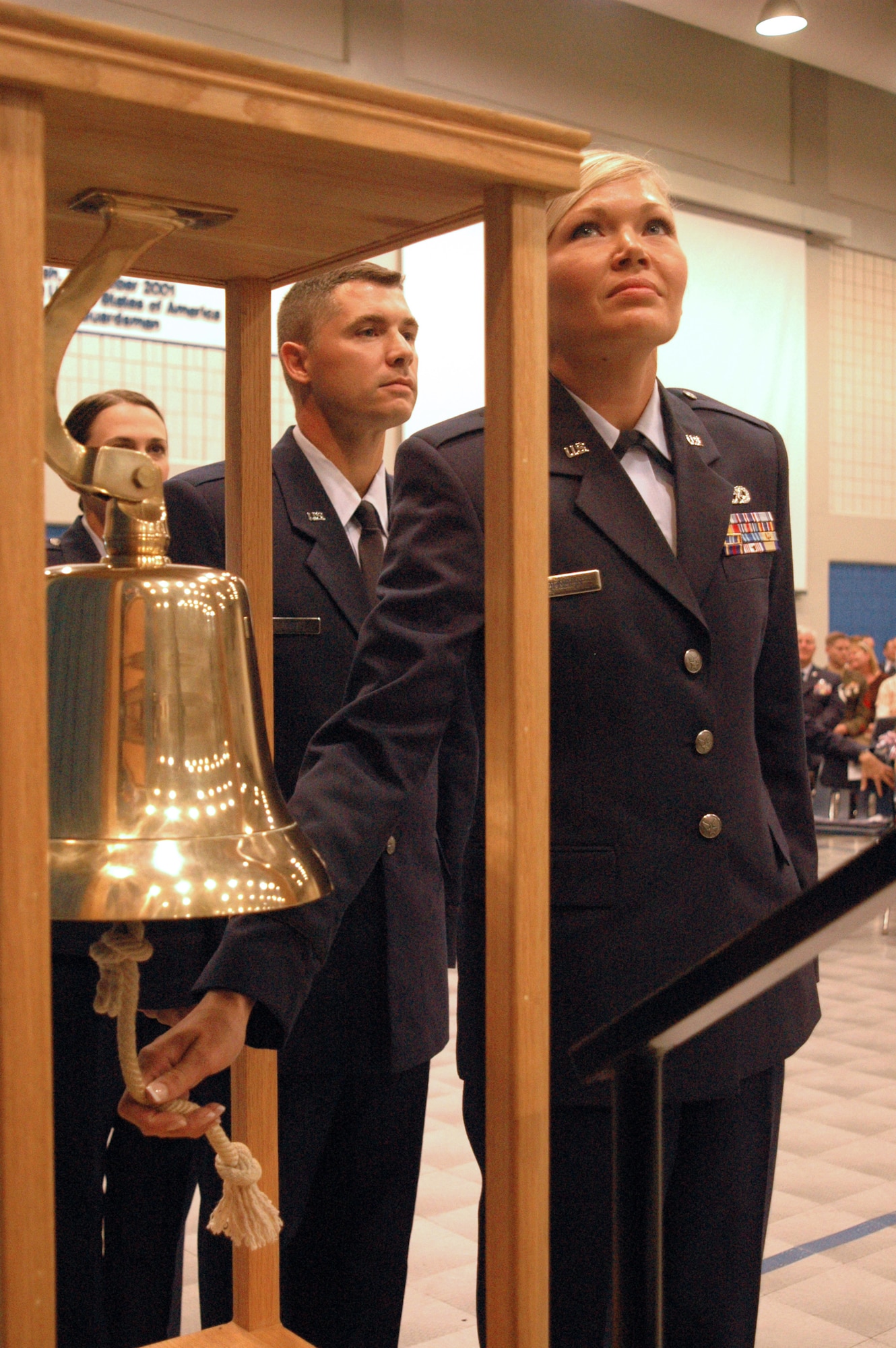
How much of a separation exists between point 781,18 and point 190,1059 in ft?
34.2

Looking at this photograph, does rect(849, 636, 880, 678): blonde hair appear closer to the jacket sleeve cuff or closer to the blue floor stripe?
the blue floor stripe

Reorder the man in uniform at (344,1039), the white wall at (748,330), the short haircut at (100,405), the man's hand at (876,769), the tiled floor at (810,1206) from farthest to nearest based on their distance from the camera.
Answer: the white wall at (748,330)
the man's hand at (876,769)
the tiled floor at (810,1206)
the short haircut at (100,405)
the man in uniform at (344,1039)

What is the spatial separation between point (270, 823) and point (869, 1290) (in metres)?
2.51

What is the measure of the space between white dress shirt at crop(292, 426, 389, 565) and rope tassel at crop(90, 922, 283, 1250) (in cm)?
130

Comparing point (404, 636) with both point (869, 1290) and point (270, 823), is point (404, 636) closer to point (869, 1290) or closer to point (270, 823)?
point (270, 823)

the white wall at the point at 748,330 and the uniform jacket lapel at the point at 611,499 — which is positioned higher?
the white wall at the point at 748,330

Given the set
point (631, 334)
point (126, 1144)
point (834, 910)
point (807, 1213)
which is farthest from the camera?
point (807, 1213)

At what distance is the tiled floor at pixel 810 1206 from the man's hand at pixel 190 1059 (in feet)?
4.83

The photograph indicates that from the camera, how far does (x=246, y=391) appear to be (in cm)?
146

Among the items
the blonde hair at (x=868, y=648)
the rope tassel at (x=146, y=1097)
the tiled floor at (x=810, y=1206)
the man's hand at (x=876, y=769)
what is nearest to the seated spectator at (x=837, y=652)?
the blonde hair at (x=868, y=648)

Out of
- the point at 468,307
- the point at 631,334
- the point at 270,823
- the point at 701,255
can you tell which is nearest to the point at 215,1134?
the point at 270,823

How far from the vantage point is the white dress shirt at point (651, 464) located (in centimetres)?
154

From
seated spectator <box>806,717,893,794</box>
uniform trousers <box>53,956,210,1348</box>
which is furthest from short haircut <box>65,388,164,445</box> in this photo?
seated spectator <box>806,717,893,794</box>

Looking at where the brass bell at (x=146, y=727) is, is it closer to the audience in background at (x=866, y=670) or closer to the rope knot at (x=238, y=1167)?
the rope knot at (x=238, y=1167)
